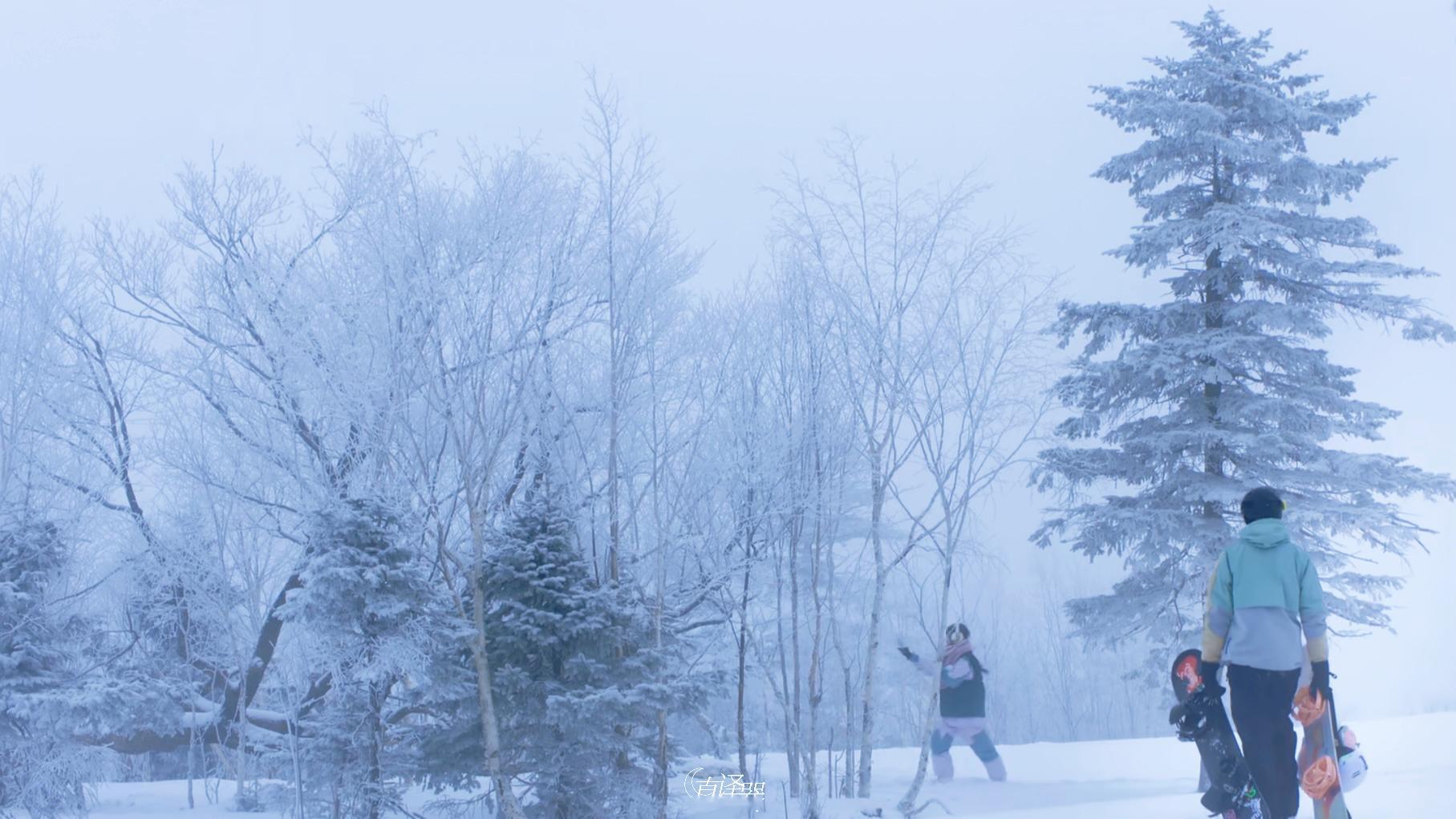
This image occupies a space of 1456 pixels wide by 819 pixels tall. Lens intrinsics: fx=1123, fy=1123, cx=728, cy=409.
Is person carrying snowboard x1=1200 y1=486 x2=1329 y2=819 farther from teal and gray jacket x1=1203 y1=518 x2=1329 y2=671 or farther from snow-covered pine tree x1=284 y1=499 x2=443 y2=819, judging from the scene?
snow-covered pine tree x1=284 y1=499 x2=443 y2=819

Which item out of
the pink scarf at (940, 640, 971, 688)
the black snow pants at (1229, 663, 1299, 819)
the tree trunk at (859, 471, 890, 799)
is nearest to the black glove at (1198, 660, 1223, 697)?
the black snow pants at (1229, 663, 1299, 819)

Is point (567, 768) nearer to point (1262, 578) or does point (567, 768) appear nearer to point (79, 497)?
point (1262, 578)

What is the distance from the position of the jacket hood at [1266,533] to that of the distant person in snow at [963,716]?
849 cm

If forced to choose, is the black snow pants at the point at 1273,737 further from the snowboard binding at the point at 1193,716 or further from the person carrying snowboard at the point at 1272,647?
the snowboard binding at the point at 1193,716

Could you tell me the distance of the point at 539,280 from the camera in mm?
9109

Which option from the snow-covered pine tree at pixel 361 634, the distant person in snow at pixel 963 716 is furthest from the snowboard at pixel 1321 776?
the distant person in snow at pixel 963 716

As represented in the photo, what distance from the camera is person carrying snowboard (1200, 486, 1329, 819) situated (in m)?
4.71

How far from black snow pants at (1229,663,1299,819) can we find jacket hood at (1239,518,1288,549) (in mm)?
526

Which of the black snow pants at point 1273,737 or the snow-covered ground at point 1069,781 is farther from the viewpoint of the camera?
the snow-covered ground at point 1069,781

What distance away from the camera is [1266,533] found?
15.6 ft

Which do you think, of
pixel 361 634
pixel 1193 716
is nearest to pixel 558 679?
pixel 361 634

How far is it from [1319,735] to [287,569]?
34.1 feet

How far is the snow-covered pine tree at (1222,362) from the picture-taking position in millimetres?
10328

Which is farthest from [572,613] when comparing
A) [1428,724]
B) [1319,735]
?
[1428,724]
